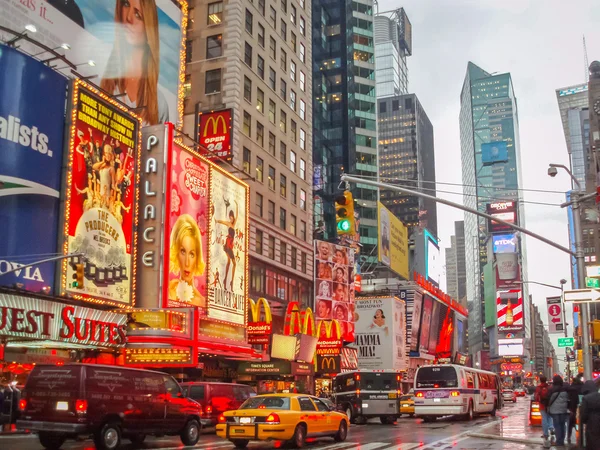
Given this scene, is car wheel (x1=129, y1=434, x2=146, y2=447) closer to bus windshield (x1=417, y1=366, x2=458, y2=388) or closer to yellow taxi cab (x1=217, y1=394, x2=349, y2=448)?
yellow taxi cab (x1=217, y1=394, x2=349, y2=448)

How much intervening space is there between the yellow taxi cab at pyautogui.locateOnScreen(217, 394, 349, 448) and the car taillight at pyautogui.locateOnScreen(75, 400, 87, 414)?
4082mm

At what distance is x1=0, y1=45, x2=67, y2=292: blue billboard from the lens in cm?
2847

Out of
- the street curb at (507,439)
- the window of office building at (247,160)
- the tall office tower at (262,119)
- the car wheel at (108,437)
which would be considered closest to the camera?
the car wheel at (108,437)

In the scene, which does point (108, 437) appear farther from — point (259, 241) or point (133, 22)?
point (259, 241)

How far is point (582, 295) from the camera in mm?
21000

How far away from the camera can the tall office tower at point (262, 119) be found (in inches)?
2018

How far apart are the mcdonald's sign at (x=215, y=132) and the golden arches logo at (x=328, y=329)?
59.2 feet

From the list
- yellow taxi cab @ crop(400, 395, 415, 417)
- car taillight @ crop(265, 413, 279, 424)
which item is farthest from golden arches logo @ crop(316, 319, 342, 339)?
car taillight @ crop(265, 413, 279, 424)

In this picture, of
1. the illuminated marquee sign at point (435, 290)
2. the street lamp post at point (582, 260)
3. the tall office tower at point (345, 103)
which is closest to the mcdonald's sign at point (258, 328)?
the street lamp post at point (582, 260)

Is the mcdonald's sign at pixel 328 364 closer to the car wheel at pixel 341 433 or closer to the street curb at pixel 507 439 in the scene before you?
the street curb at pixel 507 439

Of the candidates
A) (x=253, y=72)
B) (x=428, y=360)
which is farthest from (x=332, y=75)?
(x=253, y=72)

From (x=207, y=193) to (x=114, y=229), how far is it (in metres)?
8.44

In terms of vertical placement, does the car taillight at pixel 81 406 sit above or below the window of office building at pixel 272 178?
below

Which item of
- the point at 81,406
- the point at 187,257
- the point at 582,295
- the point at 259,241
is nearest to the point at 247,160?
the point at 259,241
